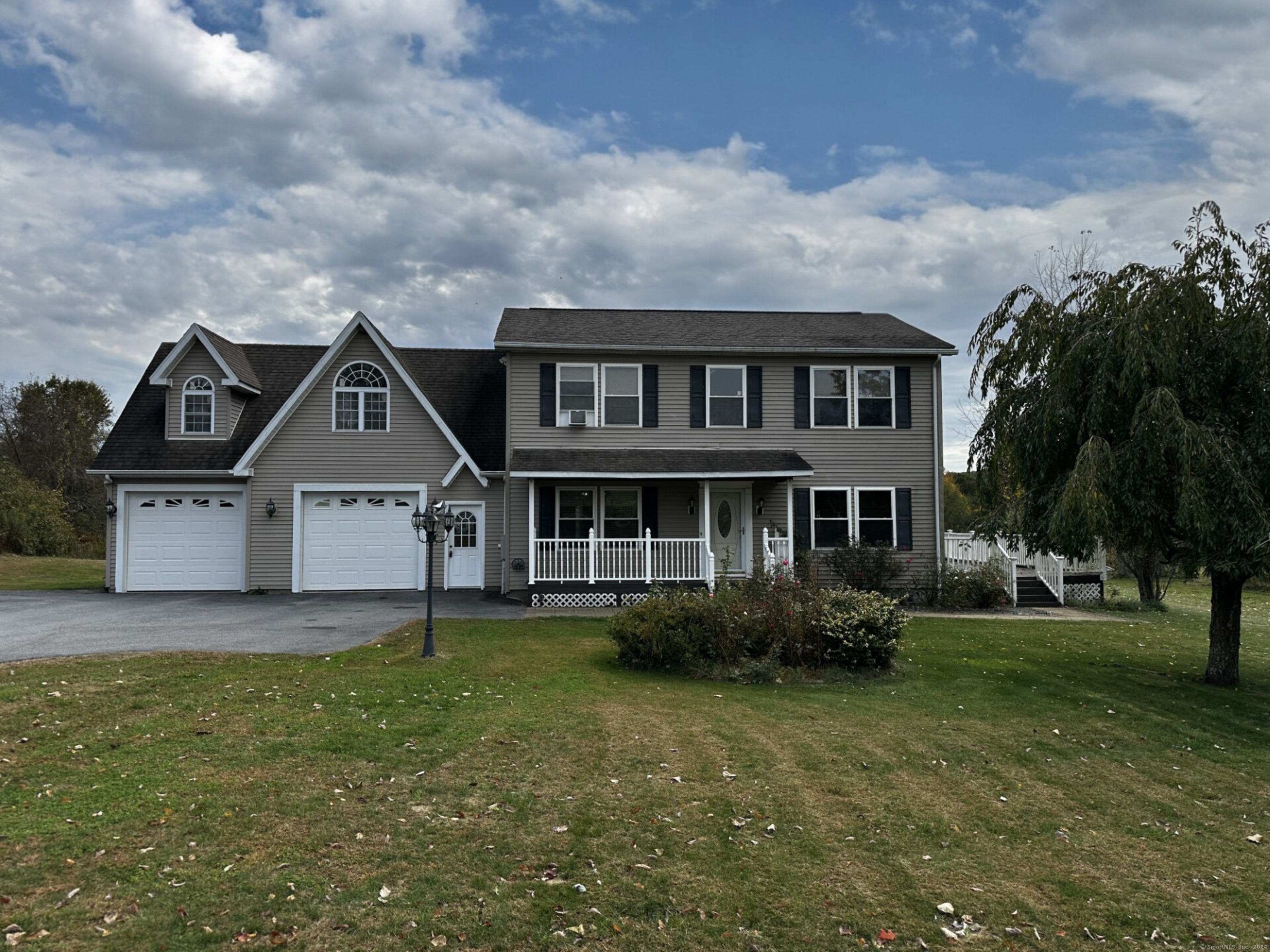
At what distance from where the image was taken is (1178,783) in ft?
21.9

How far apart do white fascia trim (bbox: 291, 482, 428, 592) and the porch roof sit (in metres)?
2.73

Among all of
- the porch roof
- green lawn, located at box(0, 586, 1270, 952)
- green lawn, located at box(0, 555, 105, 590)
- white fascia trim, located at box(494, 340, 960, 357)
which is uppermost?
white fascia trim, located at box(494, 340, 960, 357)

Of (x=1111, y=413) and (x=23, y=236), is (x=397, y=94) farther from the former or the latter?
(x=1111, y=413)


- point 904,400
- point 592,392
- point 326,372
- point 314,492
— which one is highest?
point 326,372

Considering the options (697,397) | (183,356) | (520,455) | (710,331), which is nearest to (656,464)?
(697,397)

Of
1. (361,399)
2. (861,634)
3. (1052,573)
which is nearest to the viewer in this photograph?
(861,634)

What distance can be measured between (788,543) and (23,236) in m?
17.1

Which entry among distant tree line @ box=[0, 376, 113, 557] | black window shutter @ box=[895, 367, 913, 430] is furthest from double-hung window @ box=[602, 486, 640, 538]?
distant tree line @ box=[0, 376, 113, 557]

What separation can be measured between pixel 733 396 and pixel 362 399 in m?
8.87

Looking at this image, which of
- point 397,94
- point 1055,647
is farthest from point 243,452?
point 1055,647

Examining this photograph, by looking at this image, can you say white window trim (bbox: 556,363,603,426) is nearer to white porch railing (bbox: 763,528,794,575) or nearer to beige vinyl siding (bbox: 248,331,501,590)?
beige vinyl siding (bbox: 248,331,501,590)

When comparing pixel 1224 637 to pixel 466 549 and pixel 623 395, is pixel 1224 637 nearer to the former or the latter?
Answer: pixel 623 395

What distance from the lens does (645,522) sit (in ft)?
61.6

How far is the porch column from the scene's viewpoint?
664 inches
